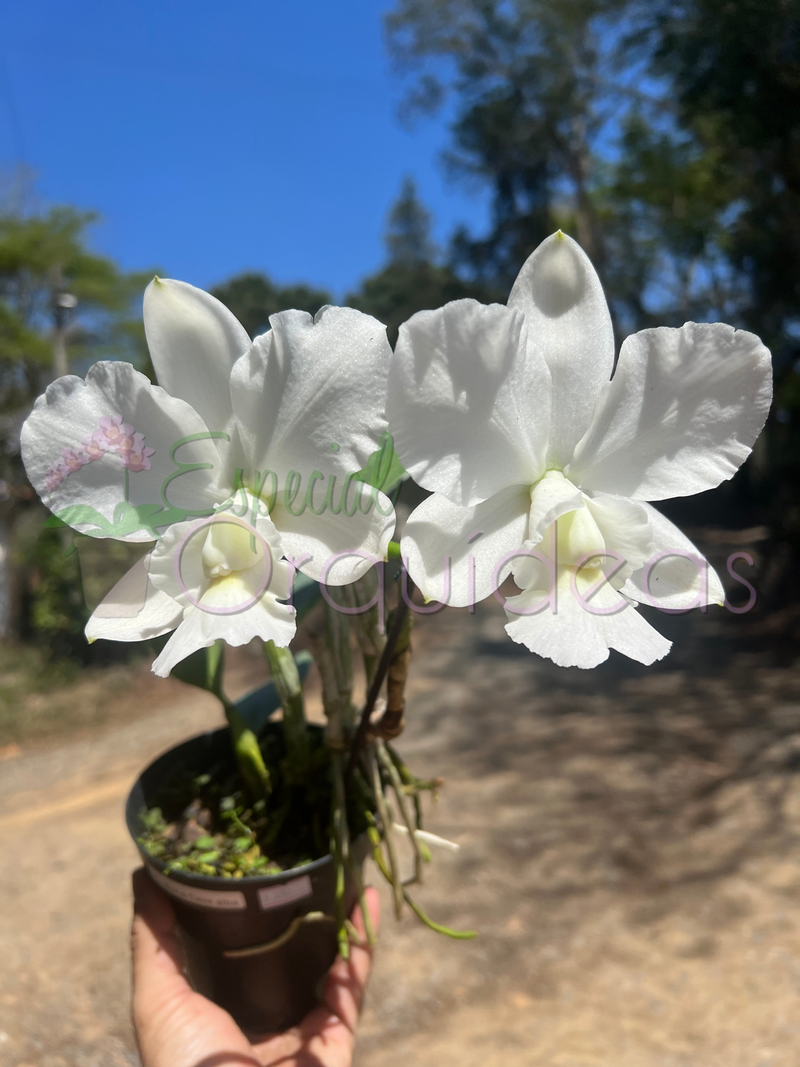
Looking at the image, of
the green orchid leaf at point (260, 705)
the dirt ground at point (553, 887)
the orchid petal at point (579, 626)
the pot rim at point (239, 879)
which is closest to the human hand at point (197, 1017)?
the pot rim at point (239, 879)

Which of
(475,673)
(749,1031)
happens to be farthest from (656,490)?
(475,673)

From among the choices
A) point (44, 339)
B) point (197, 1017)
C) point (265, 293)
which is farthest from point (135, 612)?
point (44, 339)

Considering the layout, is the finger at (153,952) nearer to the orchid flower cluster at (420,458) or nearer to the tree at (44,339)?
the orchid flower cluster at (420,458)

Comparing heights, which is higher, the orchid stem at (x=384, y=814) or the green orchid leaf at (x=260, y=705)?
the green orchid leaf at (x=260, y=705)

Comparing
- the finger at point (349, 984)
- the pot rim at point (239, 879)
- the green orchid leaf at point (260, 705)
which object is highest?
the green orchid leaf at point (260, 705)

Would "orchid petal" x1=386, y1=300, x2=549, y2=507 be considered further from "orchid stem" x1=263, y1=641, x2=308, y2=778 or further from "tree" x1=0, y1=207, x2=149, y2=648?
"tree" x1=0, y1=207, x2=149, y2=648

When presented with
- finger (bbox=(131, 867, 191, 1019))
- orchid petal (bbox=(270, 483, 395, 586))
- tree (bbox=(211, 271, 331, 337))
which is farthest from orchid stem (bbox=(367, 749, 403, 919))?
tree (bbox=(211, 271, 331, 337))
